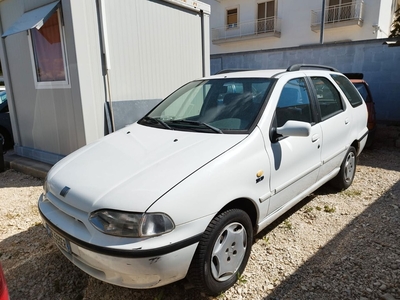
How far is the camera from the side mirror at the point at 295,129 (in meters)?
2.54

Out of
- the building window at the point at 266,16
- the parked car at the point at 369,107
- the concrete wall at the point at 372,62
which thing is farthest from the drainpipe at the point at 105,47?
the building window at the point at 266,16

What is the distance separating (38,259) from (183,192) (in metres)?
1.86

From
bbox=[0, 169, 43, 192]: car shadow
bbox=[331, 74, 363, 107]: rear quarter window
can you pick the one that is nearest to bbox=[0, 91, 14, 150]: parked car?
bbox=[0, 169, 43, 192]: car shadow

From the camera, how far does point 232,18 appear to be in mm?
21859

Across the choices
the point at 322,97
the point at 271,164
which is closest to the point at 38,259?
the point at 271,164

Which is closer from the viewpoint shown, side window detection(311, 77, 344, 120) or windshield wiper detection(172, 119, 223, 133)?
windshield wiper detection(172, 119, 223, 133)

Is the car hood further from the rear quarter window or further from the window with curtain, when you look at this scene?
the window with curtain

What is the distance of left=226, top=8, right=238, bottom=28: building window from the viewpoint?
70.9 ft

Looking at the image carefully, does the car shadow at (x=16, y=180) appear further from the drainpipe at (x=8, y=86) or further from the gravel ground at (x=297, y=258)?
the drainpipe at (x=8, y=86)

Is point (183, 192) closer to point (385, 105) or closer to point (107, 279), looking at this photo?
point (107, 279)

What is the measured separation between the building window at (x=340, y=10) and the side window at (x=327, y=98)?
16727 millimetres

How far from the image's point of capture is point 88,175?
227 cm

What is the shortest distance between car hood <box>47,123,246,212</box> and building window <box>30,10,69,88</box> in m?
2.49

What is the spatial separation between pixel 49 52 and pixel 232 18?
19.4 metres
